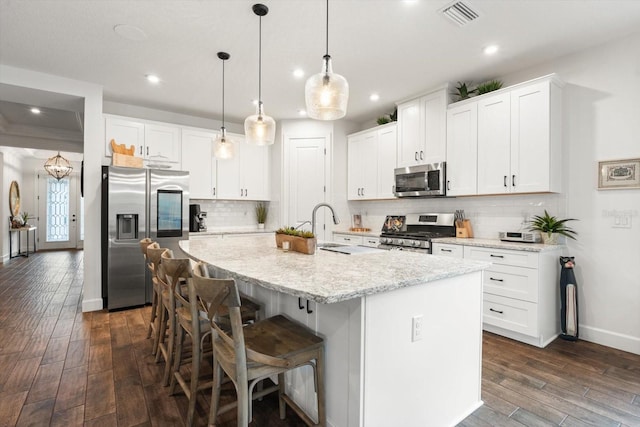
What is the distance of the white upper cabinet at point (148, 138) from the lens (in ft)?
13.8

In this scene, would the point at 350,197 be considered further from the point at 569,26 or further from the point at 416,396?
the point at 416,396

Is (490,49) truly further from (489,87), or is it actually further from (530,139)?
(530,139)

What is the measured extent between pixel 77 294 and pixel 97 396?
318 centimetres

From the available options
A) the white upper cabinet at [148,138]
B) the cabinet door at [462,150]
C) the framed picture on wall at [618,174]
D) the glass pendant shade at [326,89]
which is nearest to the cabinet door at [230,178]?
the white upper cabinet at [148,138]

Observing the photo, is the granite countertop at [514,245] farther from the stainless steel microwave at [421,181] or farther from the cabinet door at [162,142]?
the cabinet door at [162,142]

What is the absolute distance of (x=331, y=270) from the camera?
160cm

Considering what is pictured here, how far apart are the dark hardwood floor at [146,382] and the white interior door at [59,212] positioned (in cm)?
709

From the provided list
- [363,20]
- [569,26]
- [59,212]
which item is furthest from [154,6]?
[59,212]

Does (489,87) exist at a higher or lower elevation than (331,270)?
higher

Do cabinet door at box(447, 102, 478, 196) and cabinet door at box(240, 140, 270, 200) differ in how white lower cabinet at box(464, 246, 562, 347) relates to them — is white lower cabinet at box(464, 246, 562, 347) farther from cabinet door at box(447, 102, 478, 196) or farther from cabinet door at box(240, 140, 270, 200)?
cabinet door at box(240, 140, 270, 200)

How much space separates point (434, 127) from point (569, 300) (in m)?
2.28

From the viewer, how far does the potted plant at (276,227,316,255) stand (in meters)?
2.17

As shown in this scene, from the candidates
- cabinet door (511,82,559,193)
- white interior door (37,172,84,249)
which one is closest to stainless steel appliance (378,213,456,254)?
cabinet door (511,82,559,193)

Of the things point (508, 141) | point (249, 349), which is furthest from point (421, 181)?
point (249, 349)
